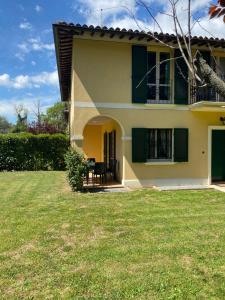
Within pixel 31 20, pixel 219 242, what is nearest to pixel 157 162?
pixel 219 242

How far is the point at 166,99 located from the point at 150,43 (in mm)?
2534

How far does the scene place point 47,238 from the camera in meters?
6.54

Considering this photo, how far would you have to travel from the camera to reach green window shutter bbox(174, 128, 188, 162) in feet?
43.5

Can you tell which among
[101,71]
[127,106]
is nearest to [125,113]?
[127,106]

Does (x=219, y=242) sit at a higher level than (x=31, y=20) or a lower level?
lower

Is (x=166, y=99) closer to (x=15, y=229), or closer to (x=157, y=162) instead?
(x=157, y=162)

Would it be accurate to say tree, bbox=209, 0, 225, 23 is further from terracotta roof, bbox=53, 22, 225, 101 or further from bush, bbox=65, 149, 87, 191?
bush, bbox=65, 149, 87, 191

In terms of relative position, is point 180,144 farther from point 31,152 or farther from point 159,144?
point 31,152

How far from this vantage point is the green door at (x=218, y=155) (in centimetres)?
1425

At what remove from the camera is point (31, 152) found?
65.7 ft

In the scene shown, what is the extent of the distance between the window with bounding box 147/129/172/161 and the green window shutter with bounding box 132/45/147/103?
63.6 inches

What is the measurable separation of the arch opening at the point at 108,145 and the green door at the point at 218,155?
446 centimetres

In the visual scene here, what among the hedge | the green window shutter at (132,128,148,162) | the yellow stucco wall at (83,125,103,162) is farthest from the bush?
the yellow stucco wall at (83,125,103,162)

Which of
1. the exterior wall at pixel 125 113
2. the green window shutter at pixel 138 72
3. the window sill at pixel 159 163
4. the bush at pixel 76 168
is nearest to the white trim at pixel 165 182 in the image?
the exterior wall at pixel 125 113
